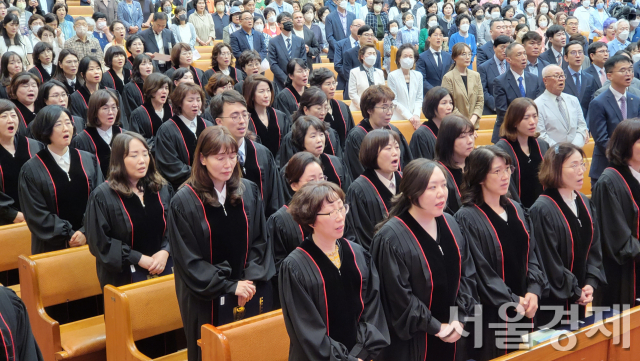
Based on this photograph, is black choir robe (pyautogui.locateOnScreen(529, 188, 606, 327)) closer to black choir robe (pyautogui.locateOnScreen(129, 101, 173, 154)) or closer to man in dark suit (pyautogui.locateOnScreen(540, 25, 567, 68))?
black choir robe (pyautogui.locateOnScreen(129, 101, 173, 154))

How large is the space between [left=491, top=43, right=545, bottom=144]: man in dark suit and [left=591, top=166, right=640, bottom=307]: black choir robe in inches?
85.9

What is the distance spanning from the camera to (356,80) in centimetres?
699

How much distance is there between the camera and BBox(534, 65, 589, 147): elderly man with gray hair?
520cm

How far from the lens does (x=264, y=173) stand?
4.28 metres

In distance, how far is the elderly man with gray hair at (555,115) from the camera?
5.20 meters

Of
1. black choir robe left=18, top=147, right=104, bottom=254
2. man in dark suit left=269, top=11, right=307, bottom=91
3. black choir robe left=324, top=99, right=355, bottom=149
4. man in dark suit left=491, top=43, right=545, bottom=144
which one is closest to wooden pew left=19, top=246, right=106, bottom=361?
black choir robe left=18, top=147, right=104, bottom=254

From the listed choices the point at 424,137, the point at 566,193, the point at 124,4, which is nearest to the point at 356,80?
the point at 424,137

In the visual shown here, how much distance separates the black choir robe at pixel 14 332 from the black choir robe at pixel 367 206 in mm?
1809

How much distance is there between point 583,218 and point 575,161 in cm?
33

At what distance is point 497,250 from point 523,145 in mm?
1565

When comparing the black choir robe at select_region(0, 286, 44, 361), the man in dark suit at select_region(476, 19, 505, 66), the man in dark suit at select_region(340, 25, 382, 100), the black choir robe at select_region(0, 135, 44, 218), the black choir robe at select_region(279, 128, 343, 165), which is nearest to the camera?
the black choir robe at select_region(0, 286, 44, 361)

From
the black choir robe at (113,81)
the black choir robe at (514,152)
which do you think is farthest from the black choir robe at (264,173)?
the black choir robe at (113,81)

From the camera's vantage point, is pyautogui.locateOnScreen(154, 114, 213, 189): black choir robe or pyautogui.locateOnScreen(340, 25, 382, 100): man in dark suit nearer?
pyautogui.locateOnScreen(154, 114, 213, 189): black choir robe

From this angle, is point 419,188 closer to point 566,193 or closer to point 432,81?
point 566,193
